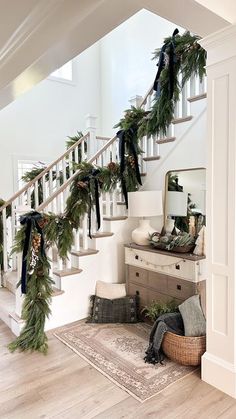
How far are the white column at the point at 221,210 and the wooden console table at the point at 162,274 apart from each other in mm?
592

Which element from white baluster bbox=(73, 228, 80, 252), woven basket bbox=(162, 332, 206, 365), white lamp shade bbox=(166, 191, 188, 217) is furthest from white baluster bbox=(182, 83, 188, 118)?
woven basket bbox=(162, 332, 206, 365)

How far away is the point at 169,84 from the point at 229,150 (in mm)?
1660

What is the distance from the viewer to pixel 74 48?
2.22 metres

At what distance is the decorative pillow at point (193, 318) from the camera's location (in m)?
2.42

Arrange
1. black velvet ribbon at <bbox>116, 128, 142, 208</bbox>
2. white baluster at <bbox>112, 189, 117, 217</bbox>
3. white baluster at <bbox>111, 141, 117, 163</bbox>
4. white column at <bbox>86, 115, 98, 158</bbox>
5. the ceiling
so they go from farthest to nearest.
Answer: white column at <bbox>86, 115, 98, 158</bbox>, white baluster at <bbox>111, 141, 117, 163</bbox>, white baluster at <bbox>112, 189, 117, 217</bbox>, black velvet ribbon at <bbox>116, 128, 142, 208</bbox>, the ceiling

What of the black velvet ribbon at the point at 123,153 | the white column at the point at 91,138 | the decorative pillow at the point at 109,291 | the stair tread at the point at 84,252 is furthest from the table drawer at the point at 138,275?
the white column at the point at 91,138

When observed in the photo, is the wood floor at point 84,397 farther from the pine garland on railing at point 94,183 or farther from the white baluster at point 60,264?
the white baluster at point 60,264

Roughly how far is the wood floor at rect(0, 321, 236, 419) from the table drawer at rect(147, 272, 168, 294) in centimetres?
92

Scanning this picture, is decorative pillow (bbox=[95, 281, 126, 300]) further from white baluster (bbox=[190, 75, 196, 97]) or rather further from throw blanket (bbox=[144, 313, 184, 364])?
white baluster (bbox=[190, 75, 196, 97])

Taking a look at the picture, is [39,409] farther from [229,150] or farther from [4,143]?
[4,143]

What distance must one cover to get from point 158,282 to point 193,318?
72 centimetres

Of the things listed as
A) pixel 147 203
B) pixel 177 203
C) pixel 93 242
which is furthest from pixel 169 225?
pixel 93 242

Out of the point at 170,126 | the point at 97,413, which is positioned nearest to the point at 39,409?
the point at 97,413

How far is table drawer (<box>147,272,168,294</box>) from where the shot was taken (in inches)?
121
